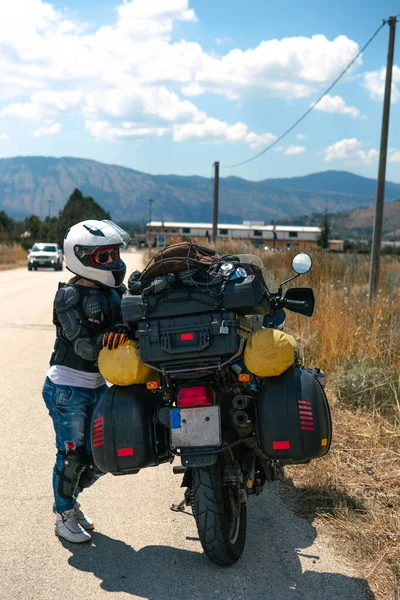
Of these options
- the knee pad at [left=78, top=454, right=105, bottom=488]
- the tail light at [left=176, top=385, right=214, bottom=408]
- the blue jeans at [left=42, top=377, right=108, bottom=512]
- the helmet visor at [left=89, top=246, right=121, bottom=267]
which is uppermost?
the helmet visor at [left=89, top=246, right=121, bottom=267]

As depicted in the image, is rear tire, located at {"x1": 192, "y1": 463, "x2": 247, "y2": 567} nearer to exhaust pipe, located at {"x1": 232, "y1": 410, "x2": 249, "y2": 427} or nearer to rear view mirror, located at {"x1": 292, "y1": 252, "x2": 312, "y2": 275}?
exhaust pipe, located at {"x1": 232, "y1": 410, "x2": 249, "y2": 427}

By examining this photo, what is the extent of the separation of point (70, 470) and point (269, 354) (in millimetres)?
1443

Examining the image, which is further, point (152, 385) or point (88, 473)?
point (88, 473)

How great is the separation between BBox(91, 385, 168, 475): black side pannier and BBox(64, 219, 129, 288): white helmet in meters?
0.75

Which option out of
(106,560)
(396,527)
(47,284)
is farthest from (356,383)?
(47,284)

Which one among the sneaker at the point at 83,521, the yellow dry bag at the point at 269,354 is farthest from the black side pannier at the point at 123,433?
the sneaker at the point at 83,521

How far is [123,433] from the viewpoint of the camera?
347 cm

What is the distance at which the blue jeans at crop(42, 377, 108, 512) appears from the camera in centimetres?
Result: 395

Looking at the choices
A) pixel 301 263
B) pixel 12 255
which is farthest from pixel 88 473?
pixel 12 255

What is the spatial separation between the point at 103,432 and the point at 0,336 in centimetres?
869

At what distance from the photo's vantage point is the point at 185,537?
4.01 m

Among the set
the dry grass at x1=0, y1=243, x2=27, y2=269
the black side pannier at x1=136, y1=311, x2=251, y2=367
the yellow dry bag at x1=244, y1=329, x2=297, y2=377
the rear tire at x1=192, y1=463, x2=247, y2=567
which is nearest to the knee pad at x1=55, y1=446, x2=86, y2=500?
the rear tire at x1=192, y1=463, x2=247, y2=567

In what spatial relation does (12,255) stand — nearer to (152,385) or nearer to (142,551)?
(142,551)

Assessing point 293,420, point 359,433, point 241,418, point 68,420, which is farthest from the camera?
point 359,433
